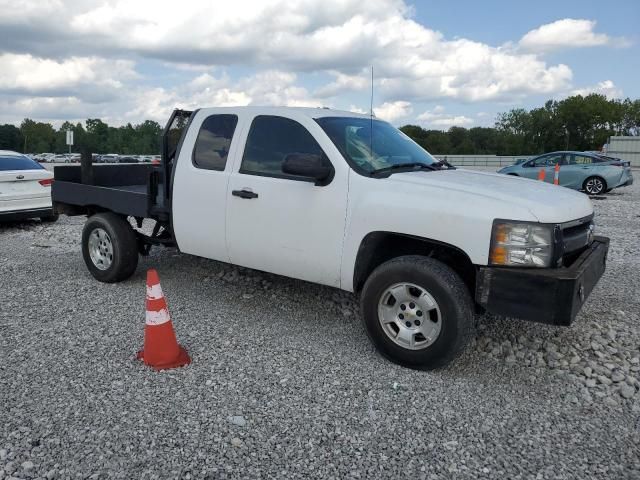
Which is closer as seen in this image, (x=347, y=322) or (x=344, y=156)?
(x=344, y=156)

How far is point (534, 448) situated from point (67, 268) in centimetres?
600

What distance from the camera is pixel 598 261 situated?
165 inches

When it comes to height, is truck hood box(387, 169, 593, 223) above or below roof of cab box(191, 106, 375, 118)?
below

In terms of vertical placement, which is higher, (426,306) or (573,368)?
(426,306)

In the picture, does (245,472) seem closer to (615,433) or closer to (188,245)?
(615,433)

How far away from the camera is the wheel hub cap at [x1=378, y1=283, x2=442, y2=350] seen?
3.85 m

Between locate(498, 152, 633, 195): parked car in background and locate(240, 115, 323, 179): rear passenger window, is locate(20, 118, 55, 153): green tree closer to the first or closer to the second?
locate(498, 152, 633, 195): parked car in background

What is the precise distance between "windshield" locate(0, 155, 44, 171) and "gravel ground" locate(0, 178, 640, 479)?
5357 millimetres

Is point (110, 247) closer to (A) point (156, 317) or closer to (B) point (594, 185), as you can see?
(A) point (156, 317)

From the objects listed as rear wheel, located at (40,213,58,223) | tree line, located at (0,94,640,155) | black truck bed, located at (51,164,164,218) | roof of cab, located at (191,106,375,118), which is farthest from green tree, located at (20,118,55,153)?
roof of cab, located at (191,106,375,118)

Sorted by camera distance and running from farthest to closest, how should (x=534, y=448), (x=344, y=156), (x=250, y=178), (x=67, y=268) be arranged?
(x=67, y=268), (x=250, y=178), (x=344, y=156), (x=534, y=448)

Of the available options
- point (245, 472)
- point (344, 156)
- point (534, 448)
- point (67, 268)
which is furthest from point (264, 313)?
point (67, 268)

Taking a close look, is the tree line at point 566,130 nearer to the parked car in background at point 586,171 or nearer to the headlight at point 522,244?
the parked car in background at point 586,171

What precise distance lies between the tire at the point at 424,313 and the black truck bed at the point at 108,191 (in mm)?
2793
